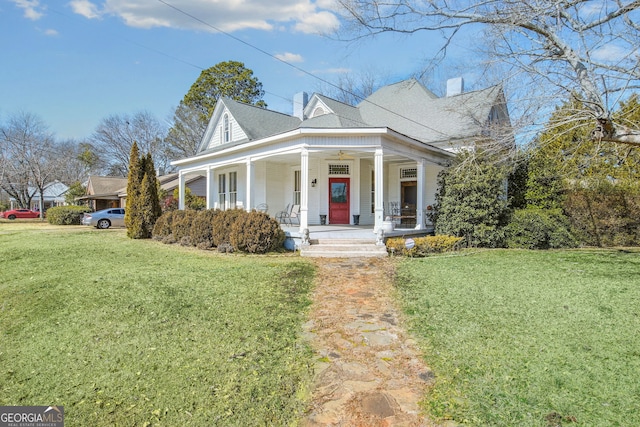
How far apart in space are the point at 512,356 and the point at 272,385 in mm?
2417

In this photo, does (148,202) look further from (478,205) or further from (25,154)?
(25,154)

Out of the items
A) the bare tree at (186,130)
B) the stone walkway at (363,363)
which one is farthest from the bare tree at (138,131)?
the stone walkway at (363,363)

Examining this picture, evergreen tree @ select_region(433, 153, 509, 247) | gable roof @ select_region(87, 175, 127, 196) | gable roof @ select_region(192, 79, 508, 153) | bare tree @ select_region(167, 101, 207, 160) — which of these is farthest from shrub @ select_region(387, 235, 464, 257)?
gable roof @ select_region(87, 175, 127, 196)

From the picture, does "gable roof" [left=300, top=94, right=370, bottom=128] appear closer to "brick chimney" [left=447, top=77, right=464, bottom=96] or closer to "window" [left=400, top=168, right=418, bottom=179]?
"window" [left=400, top=168, right=418, bottom=179]

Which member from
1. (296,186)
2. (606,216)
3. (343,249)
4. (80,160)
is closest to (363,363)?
(343,249)

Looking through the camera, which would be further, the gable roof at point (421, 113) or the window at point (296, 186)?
the window at point (296, 186)

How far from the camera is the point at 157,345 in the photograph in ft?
13.2

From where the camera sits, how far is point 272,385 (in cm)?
320

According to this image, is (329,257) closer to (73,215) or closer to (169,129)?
(73,215)

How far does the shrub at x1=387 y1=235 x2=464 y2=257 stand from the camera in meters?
9.97

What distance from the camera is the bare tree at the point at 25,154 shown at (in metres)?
35.6

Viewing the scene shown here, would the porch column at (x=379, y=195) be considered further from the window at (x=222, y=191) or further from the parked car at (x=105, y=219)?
the parked car at (x=105, y=219)

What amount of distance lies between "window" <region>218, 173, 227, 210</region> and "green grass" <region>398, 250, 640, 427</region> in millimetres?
13088

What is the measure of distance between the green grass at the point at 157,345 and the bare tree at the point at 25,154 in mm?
36306
